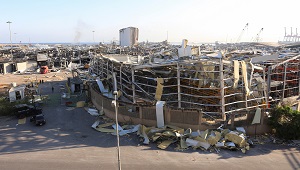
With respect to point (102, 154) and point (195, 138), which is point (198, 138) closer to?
point (195, 138)

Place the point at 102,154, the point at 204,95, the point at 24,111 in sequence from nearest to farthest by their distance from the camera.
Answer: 1. the point at 102,154
2. the point at 204,95
3. the point at 24,111

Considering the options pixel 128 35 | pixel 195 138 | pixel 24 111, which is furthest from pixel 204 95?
pixel 128 35

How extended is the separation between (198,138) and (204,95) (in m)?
4.53

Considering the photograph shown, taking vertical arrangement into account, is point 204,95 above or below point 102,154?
above

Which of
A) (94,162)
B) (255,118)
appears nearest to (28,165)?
(94,162)

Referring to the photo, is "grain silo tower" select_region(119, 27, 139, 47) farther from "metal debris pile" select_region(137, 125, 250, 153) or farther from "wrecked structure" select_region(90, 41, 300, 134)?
"metal debris pile" select_region(137, 125, 250, 153)

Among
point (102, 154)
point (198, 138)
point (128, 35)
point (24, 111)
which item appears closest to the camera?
point (102, 154)

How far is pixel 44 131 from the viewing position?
19.1 metres

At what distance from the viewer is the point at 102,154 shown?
15258 mm

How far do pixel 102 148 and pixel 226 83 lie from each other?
37.0 ft

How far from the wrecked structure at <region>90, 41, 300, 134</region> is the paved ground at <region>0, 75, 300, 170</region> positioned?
7.80ft

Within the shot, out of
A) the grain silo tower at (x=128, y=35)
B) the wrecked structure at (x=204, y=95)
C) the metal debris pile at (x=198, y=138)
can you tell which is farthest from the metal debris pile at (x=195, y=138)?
the grain silo tower at (x=128, y=35)

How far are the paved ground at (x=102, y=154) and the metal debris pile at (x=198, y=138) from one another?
1.54 feet

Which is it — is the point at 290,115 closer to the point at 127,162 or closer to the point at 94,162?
the point at 127,162
